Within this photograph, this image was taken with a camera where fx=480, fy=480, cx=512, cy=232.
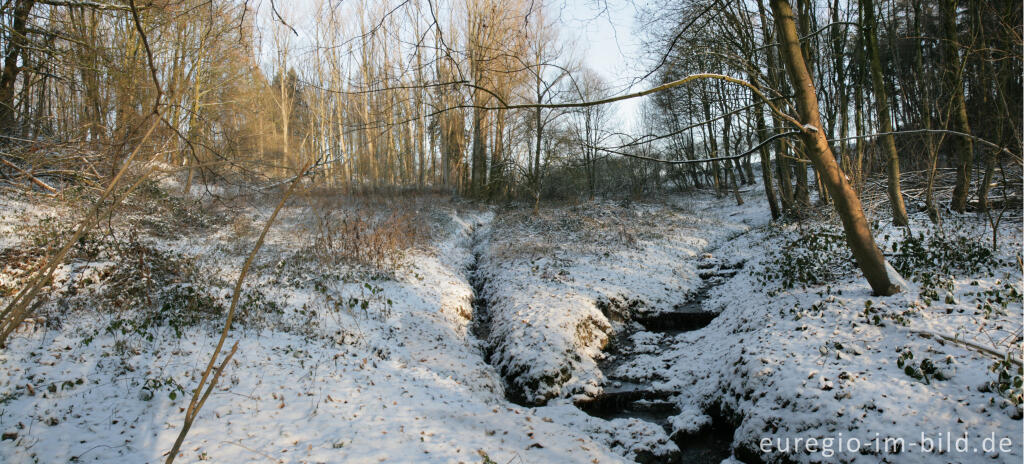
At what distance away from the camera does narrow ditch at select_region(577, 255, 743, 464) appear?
16.5 ft

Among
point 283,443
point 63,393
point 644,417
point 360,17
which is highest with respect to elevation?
point 360,17

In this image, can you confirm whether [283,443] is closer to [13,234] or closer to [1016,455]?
[1016,455]

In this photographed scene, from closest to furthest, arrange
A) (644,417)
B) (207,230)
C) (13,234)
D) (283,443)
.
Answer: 1. (283,443)
2. (644,417)
3. (13,234)
4. (207,230)

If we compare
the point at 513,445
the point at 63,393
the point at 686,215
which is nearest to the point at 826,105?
the point at 686,215

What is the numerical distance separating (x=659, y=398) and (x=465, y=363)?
269 centimetres

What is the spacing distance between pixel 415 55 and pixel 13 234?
10.4 meters

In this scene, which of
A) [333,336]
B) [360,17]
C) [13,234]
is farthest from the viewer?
[360,17]

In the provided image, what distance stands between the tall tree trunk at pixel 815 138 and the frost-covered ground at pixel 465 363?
96 centimetres

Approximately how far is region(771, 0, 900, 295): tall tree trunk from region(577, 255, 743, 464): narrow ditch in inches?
116

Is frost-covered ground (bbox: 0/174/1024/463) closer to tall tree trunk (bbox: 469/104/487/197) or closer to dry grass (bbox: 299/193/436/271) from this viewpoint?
dry grass (bbox: 299/193/436/271)

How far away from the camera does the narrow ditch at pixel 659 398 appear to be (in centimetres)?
503

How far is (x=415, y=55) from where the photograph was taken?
11.5 feet

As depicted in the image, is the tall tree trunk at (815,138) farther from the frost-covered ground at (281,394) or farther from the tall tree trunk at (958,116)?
the tall tree trunk at (958,116)

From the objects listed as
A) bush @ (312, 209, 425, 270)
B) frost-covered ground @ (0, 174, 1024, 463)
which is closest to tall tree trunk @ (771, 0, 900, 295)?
frost-covered ground @ (0, 174, 1024, 463)
